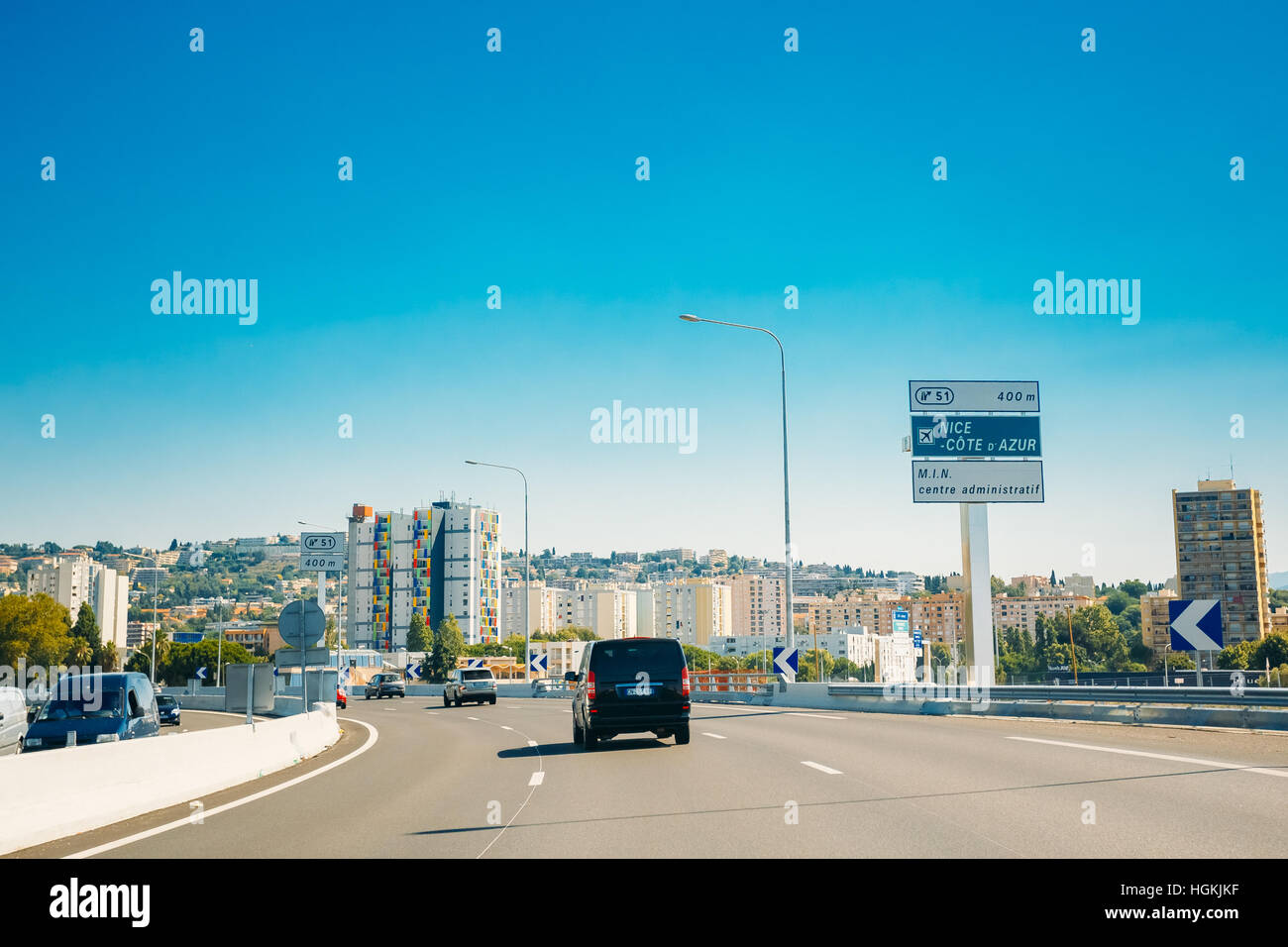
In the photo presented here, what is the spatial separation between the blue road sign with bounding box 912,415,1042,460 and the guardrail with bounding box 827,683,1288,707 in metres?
7.84

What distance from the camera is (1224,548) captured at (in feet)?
573

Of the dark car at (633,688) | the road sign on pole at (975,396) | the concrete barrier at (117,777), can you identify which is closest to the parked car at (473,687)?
the road sign on pole at (975,396)

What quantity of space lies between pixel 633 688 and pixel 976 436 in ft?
74.9

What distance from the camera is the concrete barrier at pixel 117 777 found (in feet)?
32.2

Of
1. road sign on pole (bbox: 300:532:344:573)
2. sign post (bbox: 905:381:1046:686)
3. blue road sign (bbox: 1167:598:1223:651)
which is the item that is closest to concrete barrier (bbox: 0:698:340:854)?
blue road sign (bbox: 1167:598:1223:651)

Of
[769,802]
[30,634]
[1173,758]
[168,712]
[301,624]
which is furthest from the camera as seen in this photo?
[30,634]

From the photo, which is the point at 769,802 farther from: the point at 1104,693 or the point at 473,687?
the point at 473,687

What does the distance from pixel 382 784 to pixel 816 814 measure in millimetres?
6776

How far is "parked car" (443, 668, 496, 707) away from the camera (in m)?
47.8

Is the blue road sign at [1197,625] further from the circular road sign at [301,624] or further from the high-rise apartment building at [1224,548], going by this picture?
the high-rise apartment building at [1224,548]

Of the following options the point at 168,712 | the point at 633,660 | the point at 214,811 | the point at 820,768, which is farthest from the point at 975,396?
the point at 214,811

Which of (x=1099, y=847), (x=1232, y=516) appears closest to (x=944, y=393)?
(x=1099, y=847)
